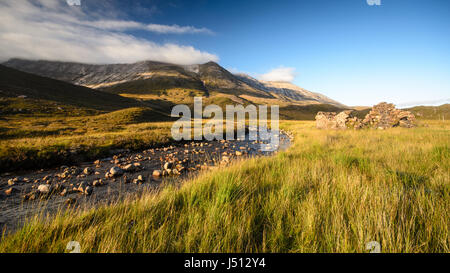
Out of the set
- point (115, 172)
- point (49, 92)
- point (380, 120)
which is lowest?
point (115, 172)

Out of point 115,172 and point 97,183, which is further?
point 115,172

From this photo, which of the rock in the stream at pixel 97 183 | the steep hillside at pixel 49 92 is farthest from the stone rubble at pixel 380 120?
the steep hillside at pixel 49 92

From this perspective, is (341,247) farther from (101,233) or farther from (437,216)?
(101,233)

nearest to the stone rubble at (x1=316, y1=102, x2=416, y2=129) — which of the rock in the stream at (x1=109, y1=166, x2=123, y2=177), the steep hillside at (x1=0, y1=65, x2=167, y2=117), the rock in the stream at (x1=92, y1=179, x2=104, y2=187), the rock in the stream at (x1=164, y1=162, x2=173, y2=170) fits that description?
the rock in the stream at (x1=164, y1=162, x2=173, y2=170)

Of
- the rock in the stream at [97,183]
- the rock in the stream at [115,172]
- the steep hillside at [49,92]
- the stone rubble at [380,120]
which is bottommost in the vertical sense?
the rock in the stream at [97,183]

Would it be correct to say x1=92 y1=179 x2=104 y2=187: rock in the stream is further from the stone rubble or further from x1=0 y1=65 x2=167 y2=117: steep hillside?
x1=0 y1=65 x2=167 y2=117: steep hillside

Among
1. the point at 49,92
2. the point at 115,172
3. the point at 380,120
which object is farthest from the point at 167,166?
the point at 49,92

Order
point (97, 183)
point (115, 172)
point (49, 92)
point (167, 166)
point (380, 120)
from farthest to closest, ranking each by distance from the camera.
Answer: point (49, 92), point (380, 120), point (167, 166), point (115, 172), point (97, 183)

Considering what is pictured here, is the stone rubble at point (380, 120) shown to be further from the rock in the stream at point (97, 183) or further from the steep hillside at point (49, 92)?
the steep hillside at point (49, 92)

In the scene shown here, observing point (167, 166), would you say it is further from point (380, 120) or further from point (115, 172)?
point (380, 120)
